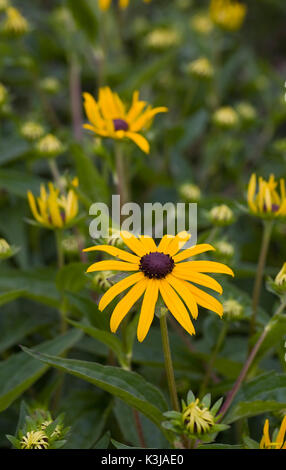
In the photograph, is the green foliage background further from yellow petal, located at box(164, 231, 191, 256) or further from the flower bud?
yellow petal, located at box(164, 231, 191, 256)

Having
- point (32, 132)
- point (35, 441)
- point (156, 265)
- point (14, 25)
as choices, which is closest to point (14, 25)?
point (14, 25)

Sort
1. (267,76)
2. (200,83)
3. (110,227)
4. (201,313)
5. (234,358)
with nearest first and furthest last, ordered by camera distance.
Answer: (110,227) < (234,358) < (201,313) < (200,83) < (267,76)

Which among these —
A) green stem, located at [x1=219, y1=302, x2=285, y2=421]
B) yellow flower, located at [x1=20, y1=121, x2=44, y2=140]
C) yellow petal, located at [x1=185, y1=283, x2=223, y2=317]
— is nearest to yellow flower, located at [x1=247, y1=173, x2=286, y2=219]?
green stem, located at [x1=219, y1=302, x2=285, y2=421]

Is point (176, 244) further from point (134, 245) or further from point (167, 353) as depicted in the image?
point (167, 353)

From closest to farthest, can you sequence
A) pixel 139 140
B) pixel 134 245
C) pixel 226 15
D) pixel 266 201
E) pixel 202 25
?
pixel 134 245 → pixel 266 201 → pixel 139 140 → pixel 226 15 → pixel 202 25

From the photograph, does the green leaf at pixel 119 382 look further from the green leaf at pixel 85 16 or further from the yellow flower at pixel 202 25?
the yellow flower at pixel 202 25
